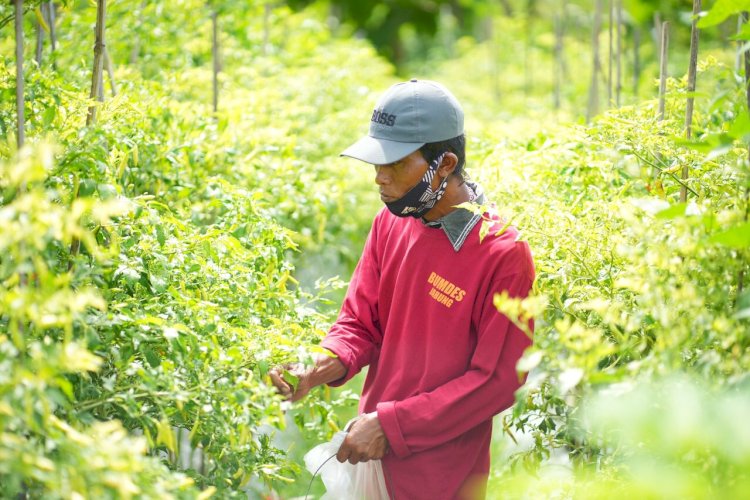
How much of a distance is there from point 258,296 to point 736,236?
1.19m

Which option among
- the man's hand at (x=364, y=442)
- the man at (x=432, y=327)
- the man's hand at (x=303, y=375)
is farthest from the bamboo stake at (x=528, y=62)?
the man's hand at (x=364, y=442)

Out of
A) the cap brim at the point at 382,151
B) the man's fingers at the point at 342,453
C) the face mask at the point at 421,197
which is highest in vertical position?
the cap brim at the point at 382,151

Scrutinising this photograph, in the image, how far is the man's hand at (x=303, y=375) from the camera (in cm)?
208

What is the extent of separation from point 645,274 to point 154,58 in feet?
10.5

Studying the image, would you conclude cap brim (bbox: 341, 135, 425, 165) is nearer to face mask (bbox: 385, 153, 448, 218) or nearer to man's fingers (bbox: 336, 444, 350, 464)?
face mask (bbox: 385, 153, 448, 218)

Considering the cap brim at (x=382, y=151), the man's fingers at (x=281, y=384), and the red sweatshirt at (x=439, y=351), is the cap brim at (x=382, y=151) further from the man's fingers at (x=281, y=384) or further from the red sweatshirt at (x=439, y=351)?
the man's fingers at (x=281, y=384)

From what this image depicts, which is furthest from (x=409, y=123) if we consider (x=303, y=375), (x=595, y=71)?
(x=595, y=71)

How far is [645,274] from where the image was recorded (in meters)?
1.46

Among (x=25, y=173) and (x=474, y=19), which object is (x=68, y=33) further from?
(x=474, y=19)

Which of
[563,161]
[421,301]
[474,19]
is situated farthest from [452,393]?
[474,19]

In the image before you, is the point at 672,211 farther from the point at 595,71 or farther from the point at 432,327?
the point at 595,71

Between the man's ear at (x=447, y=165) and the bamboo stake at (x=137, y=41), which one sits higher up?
the bamboo stake at (x=137, y=41)

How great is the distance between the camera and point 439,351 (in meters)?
2.21

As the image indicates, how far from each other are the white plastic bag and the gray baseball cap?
83cm
